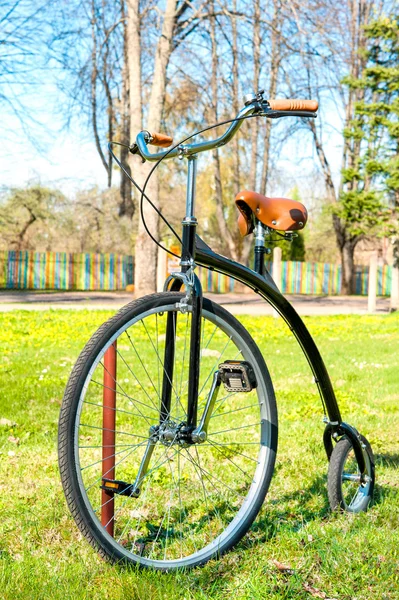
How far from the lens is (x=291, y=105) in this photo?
99.8 inches

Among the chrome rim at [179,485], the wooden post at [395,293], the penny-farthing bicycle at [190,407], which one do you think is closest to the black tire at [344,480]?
the penny-farthing bicycle at [190,407]

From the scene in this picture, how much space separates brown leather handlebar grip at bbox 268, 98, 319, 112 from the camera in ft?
8.25

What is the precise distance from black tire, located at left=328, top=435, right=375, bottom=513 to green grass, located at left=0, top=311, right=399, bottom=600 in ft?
0.19

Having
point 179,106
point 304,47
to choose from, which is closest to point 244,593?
point 304,47

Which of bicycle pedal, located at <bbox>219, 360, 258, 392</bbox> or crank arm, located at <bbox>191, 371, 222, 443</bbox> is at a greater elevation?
bicycle pedal, located at <bbox>219, 360, 258, 392</bbox>

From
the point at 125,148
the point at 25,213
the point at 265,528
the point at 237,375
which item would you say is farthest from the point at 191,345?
the point at 25,213

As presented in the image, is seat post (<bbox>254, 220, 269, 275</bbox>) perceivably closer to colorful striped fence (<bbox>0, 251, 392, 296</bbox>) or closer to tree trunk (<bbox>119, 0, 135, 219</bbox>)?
tree trunk (<bbox>119, 0, 135, 219</bbox>)

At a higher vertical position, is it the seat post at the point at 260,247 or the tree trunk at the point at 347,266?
the seat post at the point at 260,247

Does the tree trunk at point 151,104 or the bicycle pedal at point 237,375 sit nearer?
the bicycle pedal at point 237,375

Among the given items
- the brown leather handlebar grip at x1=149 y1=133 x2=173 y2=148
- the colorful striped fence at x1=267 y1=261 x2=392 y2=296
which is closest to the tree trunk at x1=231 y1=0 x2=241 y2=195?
the colorful striped fence at x1=267 y1=261 x2=392 y2=296

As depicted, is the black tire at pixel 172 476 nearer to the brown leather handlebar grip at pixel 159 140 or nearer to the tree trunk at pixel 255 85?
the brown leather handlebar grip at pixel 159 140

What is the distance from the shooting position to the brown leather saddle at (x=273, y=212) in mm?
2812

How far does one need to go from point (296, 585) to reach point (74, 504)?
2.62 ft

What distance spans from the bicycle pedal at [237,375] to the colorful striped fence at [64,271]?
25192mm
